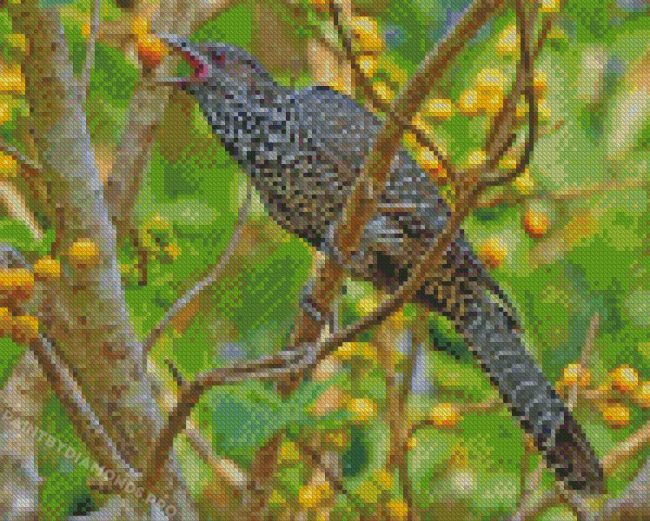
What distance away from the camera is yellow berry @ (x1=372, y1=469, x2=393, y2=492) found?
2143 millimetres

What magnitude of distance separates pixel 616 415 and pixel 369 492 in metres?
0.48

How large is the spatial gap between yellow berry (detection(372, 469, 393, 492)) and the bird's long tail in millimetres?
293

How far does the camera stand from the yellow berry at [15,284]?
151 centimetres

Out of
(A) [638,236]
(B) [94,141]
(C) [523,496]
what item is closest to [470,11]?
(C) [523,496]

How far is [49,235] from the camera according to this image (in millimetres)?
1745

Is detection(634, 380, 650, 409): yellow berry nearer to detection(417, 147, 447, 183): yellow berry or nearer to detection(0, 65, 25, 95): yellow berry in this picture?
detection(417, 147, 447, 183): yellow berry

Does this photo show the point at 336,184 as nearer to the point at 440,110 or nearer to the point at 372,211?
the point at 440,110

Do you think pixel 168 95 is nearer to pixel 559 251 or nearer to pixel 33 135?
pixel 33 135

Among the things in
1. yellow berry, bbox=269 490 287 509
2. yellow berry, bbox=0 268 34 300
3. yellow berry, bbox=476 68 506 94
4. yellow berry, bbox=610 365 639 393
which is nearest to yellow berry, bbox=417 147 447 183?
yellow berry, bbox=476 68 506 94

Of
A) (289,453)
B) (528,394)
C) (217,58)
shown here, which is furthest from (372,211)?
(289,453)

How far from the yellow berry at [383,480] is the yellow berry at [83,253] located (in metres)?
0.65

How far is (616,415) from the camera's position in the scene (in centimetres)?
191

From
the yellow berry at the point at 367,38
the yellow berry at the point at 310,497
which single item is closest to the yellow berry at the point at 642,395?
the yellow berry at the point at 310,497

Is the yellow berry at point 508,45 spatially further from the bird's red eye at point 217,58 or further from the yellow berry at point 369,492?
the yellow berry at point 369,492
